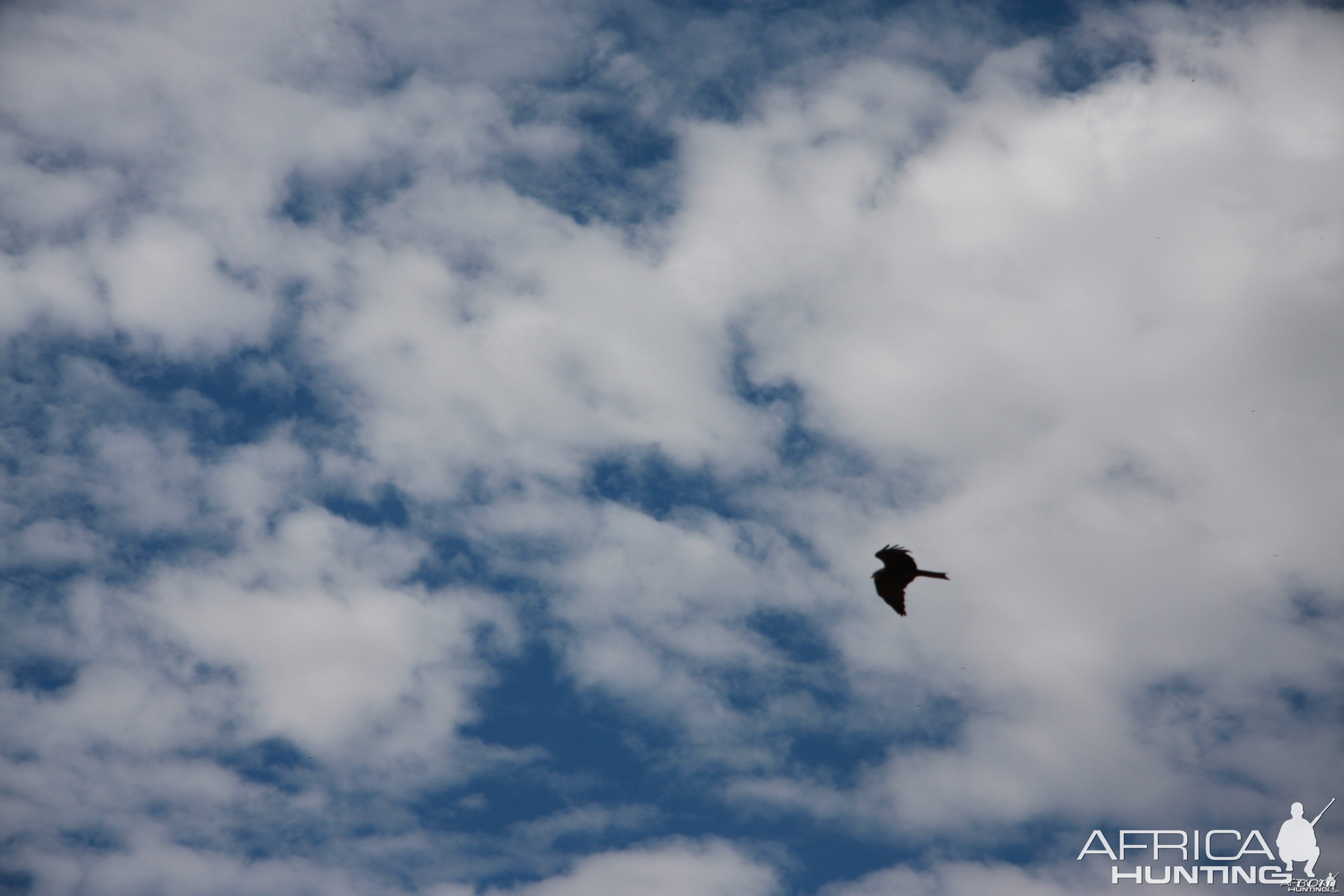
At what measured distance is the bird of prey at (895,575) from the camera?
1463 inches

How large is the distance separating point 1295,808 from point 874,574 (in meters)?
34.2

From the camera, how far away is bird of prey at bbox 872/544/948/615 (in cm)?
3716

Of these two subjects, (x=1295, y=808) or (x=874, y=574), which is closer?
(x=874, y=574)

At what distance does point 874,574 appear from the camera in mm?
38312

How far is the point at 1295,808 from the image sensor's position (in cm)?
5447

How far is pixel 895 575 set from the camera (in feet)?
124
